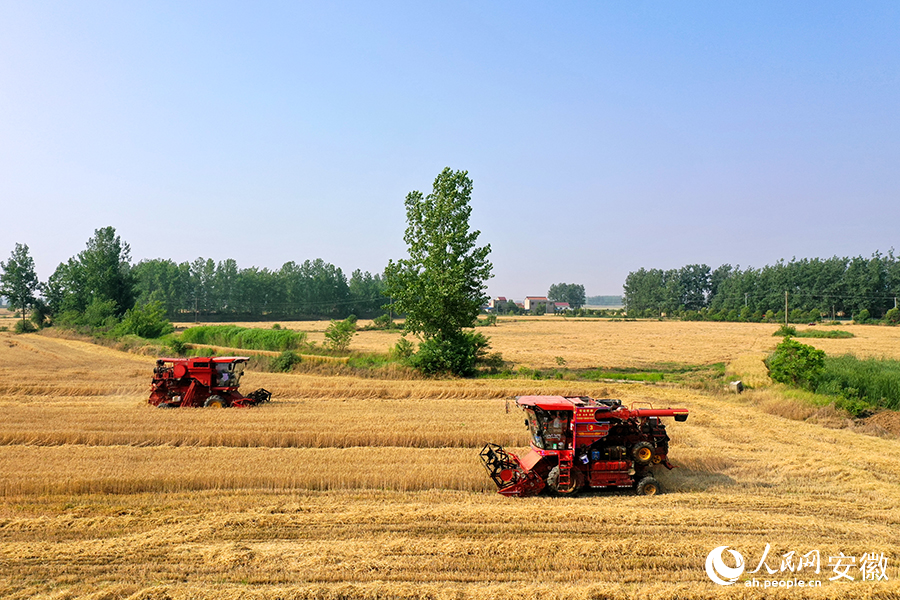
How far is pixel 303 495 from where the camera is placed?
1127 cm

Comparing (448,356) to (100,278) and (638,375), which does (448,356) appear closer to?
(638,375)

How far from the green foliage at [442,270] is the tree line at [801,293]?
86552mm

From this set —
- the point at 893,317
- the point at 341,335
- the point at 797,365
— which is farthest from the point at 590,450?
the point at 893,317

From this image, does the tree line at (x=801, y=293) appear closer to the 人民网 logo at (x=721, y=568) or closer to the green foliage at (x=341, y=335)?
the green foliage at (x=341, y=335)

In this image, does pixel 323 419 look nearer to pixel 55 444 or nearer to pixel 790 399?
pixel 55 444

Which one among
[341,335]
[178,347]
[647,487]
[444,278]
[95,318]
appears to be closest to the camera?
[647,487]

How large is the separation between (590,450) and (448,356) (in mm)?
18335

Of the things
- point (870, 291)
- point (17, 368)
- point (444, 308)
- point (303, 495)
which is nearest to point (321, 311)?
point (17, 368)

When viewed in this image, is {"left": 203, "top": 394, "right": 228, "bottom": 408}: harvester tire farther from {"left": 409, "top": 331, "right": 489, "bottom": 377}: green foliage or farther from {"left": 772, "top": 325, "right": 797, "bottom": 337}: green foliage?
{"left": 772, "top": 325, "right": 797, "bottom": 337}: green foliage

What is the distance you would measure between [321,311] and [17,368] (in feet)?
289

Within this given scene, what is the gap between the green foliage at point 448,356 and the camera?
29312 millimetres

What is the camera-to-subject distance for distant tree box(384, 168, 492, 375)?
95.3 ft

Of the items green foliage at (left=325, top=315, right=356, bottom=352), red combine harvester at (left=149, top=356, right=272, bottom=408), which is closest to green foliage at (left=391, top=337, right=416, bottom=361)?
green foliage at (left=325, top=315, right=356, bottom=352)

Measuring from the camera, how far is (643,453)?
11.1 metres
